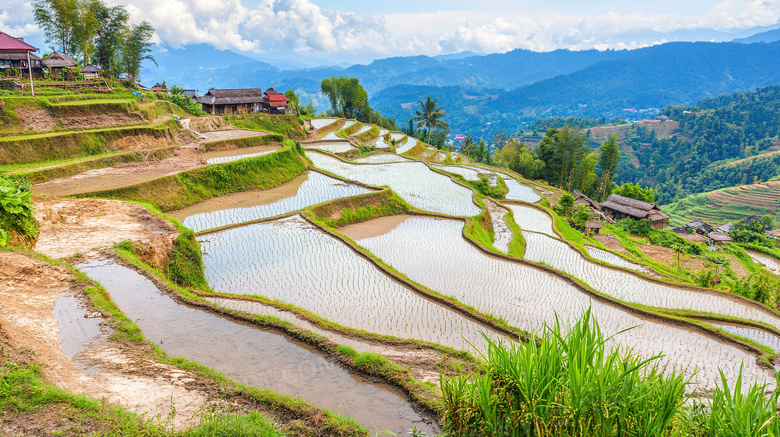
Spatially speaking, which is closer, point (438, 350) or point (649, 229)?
point (438, 350)

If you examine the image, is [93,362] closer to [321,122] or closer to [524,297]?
[524,297]

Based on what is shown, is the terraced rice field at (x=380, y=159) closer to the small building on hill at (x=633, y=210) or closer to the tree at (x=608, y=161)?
the small building on hill at (x=633, y=210)

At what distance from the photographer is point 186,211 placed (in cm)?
1273

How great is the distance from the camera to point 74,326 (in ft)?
17.7

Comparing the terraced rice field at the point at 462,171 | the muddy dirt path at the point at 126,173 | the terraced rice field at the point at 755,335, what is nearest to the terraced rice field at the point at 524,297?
the terraced rice field at the point at 755,335

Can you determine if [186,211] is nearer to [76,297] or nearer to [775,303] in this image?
[76,297]

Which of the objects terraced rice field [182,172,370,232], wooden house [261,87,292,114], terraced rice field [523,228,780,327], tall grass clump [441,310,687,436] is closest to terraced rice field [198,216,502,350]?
terraced rice field [182,172,370,232]

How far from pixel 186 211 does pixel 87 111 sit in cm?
913

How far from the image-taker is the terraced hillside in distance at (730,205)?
171 feet

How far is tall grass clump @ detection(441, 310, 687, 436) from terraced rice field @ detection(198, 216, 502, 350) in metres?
2.46

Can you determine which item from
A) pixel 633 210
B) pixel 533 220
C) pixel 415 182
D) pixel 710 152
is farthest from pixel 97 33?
pixel 710 152

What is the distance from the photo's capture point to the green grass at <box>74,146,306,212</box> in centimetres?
1194

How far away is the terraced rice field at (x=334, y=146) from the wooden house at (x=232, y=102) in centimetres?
729

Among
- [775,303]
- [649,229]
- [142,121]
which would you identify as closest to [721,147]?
[649,229]
